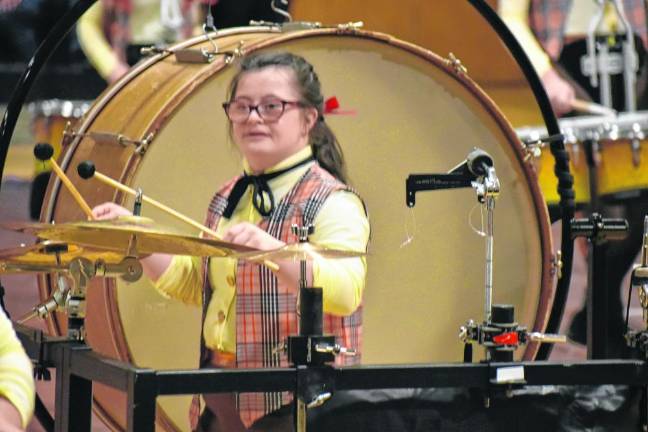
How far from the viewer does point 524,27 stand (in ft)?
16.8

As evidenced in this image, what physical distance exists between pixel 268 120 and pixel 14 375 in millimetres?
976

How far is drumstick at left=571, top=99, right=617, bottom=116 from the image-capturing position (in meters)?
5.01

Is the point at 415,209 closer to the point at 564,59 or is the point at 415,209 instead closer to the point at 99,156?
the point at 99,156

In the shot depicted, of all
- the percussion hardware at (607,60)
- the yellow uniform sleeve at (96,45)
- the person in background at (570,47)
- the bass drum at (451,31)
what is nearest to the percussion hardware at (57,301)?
the yellow uniform sleeve at (96,45)

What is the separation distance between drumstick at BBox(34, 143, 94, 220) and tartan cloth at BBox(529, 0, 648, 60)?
2.58 m

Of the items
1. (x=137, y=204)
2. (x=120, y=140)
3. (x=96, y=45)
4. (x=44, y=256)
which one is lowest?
(x=44, y=256)

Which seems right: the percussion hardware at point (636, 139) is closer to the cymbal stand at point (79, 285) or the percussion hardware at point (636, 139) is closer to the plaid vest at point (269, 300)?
the plaid vest at point (269, 300)

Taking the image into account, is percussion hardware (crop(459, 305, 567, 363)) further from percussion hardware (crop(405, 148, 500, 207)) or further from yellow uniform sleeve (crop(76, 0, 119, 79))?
yellow uniform sleeve (crop(76, 0, 119, 79))

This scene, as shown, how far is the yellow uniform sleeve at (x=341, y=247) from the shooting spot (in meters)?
2.92

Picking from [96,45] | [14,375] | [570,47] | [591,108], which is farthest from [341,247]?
[570,47]

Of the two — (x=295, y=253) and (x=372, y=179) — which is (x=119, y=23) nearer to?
(x=372, y=179)

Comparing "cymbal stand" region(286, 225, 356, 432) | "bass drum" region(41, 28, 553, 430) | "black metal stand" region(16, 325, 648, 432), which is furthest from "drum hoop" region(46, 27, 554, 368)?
"cymbal stand" region(286, 225, 356, 432)

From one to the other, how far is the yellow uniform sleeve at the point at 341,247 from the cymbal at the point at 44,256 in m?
0.43

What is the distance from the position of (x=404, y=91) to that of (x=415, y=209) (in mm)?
278
